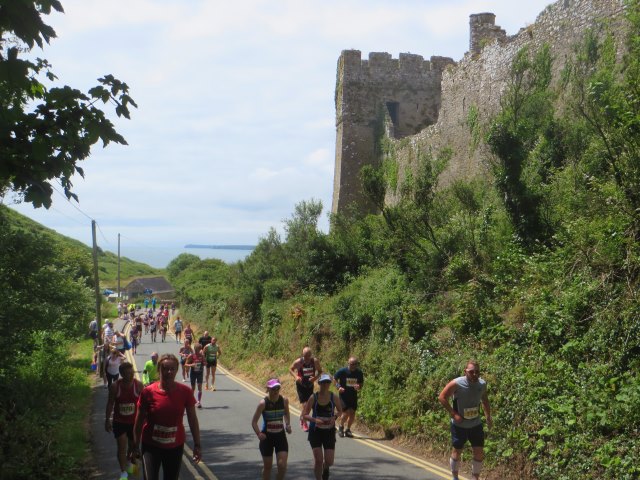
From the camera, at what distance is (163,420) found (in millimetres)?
7113

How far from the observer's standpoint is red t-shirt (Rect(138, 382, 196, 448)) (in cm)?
711

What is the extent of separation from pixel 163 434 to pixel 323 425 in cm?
272

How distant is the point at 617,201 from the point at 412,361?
5250 millimetres

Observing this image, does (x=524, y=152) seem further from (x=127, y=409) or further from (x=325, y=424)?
(x=127, y=409)

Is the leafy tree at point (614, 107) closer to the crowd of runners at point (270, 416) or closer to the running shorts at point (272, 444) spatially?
the crowd of runners at point (270, 416)

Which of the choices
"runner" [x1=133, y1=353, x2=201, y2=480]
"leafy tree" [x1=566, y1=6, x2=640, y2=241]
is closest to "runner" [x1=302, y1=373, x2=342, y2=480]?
"runner" [x1=133, y1=353, x2=201, y2=480]

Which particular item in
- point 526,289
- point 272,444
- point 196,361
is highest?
point 526,289

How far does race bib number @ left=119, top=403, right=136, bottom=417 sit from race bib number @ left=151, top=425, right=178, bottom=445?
8.95 ft

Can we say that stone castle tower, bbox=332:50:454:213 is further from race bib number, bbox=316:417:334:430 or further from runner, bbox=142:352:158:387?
race bib number, bbox=316:417:334:430

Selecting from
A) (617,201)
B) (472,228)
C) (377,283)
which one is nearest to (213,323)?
(377,283)

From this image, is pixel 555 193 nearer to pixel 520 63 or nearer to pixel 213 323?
pixel 520 63

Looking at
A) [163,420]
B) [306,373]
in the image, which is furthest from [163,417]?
[306,373]

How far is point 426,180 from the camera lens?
18.2 metres

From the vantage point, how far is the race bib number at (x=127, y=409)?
9.70m
